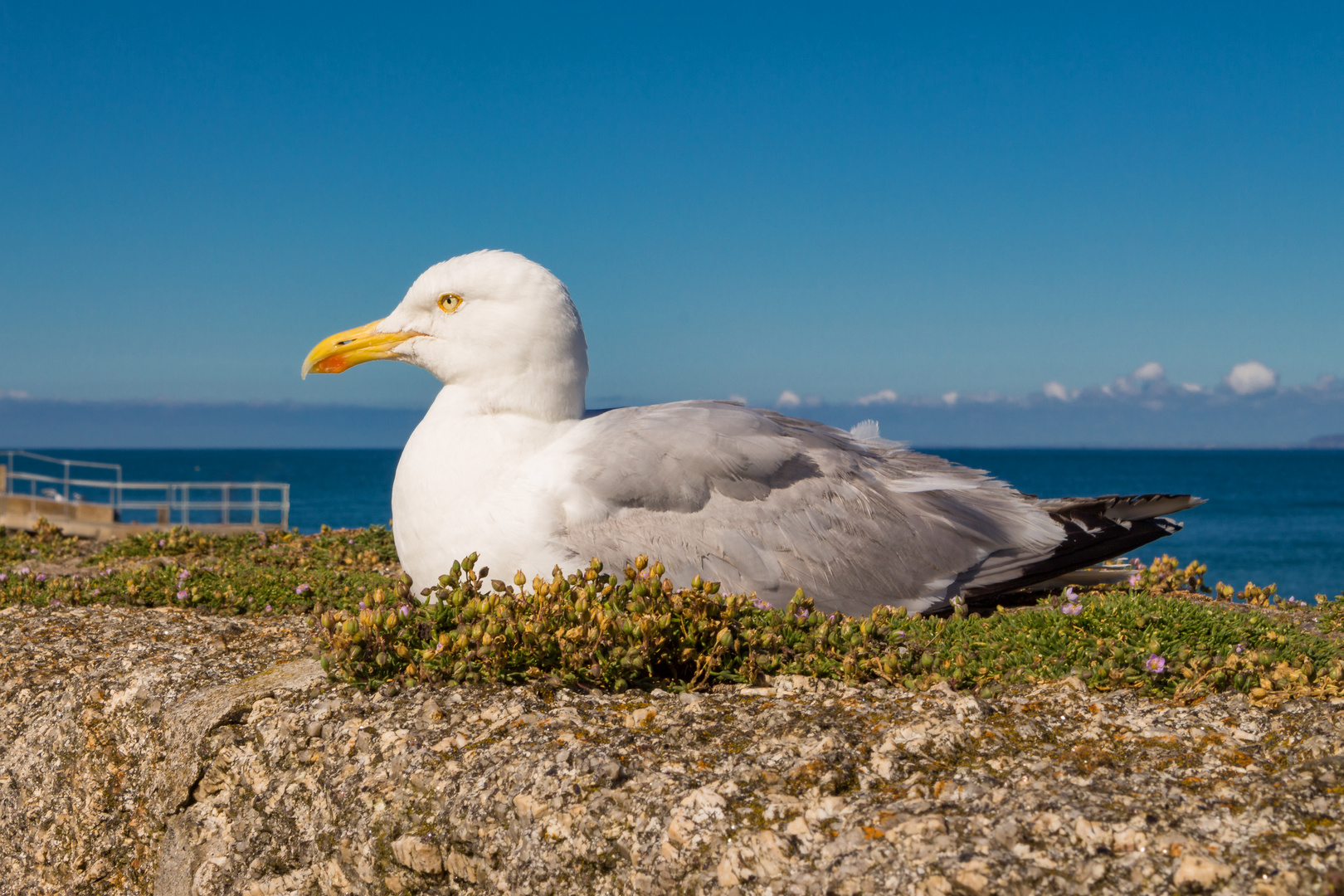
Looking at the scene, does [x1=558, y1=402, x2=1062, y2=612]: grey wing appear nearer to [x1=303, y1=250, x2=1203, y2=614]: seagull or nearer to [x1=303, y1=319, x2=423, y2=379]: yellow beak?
[x1=303, y1=250, x2=1203, y2=614]: seagull

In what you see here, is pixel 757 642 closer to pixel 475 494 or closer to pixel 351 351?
pixel 475 494

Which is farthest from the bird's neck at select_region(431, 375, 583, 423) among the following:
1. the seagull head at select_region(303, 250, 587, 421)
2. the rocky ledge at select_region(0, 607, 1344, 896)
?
the rocky ledge at select_region(0, 607, 1344, 896)

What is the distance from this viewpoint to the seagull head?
5852 mm

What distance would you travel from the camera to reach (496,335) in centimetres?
587

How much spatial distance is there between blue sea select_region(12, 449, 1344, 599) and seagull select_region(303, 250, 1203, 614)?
262cm

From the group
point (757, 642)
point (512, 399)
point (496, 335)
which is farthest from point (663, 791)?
point (496, 335)

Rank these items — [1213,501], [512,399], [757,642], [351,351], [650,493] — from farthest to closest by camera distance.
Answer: [1213,501] < [351,351] < [512,399] < [650,493] < [757,642]

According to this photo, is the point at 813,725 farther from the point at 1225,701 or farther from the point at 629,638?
the point at 1225,701

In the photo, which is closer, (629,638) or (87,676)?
(629,638)

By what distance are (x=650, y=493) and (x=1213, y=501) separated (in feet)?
335

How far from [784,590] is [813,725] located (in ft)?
6.08

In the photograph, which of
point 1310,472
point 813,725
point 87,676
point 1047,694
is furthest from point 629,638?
point 1310,472

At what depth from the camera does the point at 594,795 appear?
10.2ft

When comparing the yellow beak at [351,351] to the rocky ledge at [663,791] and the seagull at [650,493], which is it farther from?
the rocky ledge at [663,791]
